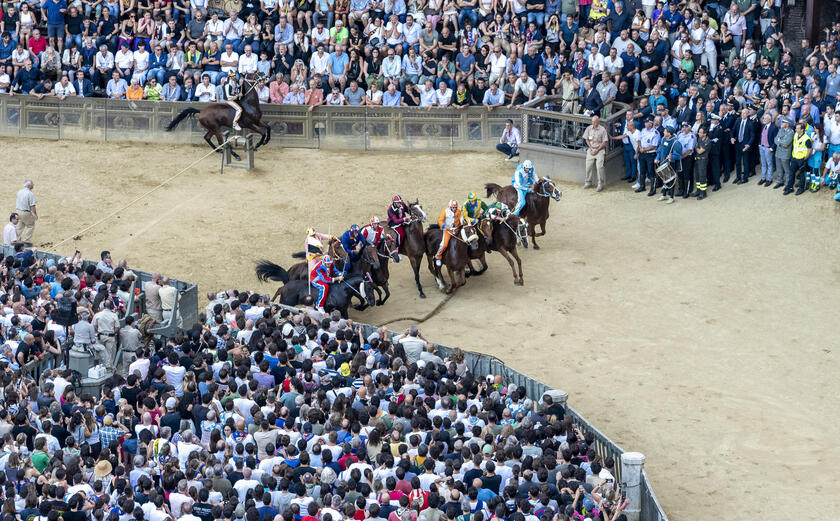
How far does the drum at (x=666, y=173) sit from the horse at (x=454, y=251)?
6.09 metres

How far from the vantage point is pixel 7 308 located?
21.2 meters

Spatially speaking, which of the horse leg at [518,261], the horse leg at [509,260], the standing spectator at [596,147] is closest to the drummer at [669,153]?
the standing spectator at [596,147]

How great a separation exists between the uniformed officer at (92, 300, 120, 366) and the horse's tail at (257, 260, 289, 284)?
3.66 m

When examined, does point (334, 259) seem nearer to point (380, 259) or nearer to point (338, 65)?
point (380, 259)

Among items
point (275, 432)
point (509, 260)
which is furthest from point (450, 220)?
point (275, 432)

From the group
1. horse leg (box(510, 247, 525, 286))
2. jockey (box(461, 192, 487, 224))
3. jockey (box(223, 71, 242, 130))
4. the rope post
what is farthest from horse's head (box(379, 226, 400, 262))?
the rope post

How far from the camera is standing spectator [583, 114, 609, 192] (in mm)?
30156

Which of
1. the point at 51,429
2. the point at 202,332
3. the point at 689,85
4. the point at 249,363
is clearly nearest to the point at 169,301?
the point at 202,332

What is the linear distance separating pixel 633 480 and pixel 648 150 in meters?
14.3

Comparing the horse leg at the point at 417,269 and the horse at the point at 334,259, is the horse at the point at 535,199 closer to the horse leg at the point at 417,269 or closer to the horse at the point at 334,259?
the horse leg at the point at 417,269

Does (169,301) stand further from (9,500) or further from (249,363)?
(9,500)

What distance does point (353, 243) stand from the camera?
79.9ft

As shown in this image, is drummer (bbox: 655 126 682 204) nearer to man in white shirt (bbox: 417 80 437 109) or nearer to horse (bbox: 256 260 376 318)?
man in white shirt (bbox: 417 80 437 109)

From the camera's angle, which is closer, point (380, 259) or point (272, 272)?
point (272, 272)
